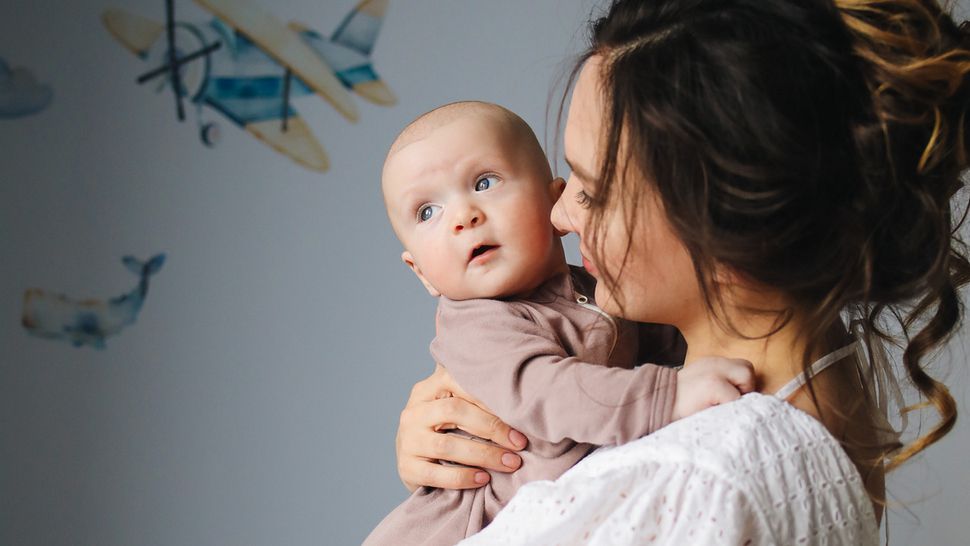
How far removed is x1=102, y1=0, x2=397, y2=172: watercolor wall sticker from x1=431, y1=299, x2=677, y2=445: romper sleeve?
66.1 inches

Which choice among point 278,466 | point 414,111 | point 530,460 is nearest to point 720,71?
point 530,460

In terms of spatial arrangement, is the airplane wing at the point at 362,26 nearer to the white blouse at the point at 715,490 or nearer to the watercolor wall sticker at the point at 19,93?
the watercolor wall sticker at the point at 19,93

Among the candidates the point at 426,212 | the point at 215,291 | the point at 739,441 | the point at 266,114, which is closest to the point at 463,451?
the point at 426,212

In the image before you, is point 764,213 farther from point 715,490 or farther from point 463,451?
point 463,451

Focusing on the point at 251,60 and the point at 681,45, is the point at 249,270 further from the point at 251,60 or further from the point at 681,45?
the point at 681,45

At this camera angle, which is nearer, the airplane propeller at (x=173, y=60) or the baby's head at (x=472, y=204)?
the baby's head at (x=472, y=204)

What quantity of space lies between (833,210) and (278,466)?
213cm

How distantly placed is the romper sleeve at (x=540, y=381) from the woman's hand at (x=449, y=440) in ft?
0.12

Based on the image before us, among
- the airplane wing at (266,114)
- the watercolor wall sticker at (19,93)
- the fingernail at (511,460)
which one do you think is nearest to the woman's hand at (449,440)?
the fingernail at (511,460)

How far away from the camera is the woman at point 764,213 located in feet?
2.87

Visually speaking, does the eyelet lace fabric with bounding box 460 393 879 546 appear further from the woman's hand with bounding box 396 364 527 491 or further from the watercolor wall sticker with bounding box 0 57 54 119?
the watercolor wall sticker with bounding box 0 57 54 119

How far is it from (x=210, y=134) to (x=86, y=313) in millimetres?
591

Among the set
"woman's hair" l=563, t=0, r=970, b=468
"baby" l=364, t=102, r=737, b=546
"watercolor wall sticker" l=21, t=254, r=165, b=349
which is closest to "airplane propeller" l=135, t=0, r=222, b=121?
"watercolor wall sticker" l=21, t=254, r=165, b=349

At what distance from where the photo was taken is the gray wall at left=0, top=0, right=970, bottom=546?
2.67 metres
